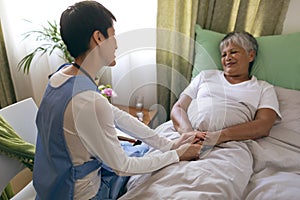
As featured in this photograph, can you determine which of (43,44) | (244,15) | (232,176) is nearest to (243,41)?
(244,15)

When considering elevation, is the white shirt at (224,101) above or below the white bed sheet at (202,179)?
above

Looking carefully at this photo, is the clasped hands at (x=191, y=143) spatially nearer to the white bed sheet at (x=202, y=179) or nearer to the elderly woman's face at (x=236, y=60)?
the white bed sheet at (x=202, y=179)

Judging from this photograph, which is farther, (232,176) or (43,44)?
(43,44)

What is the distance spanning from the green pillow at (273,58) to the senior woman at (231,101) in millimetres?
50

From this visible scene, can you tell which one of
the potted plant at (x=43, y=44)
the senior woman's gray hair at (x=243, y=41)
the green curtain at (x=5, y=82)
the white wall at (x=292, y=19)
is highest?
the white wall at (x=292, y=19)

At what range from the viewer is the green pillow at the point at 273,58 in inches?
51.7

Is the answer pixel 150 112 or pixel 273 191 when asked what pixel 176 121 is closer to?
pixel 150 112

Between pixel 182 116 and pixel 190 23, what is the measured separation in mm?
628

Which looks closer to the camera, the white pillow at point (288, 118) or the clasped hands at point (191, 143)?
the clasped hands at point (191, 143)

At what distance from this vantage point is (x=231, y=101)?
A: 1289 millimetres

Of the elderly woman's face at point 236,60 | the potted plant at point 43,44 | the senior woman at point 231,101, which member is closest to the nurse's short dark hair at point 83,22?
the senior woman at point 231,101

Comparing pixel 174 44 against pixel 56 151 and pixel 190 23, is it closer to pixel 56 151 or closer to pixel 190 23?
pixel 190 23

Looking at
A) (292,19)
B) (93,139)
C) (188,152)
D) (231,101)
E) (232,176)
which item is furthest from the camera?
(292,19)

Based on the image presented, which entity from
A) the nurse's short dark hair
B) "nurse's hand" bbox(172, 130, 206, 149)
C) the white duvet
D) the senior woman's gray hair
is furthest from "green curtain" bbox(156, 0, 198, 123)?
the nurse's short dark hair
